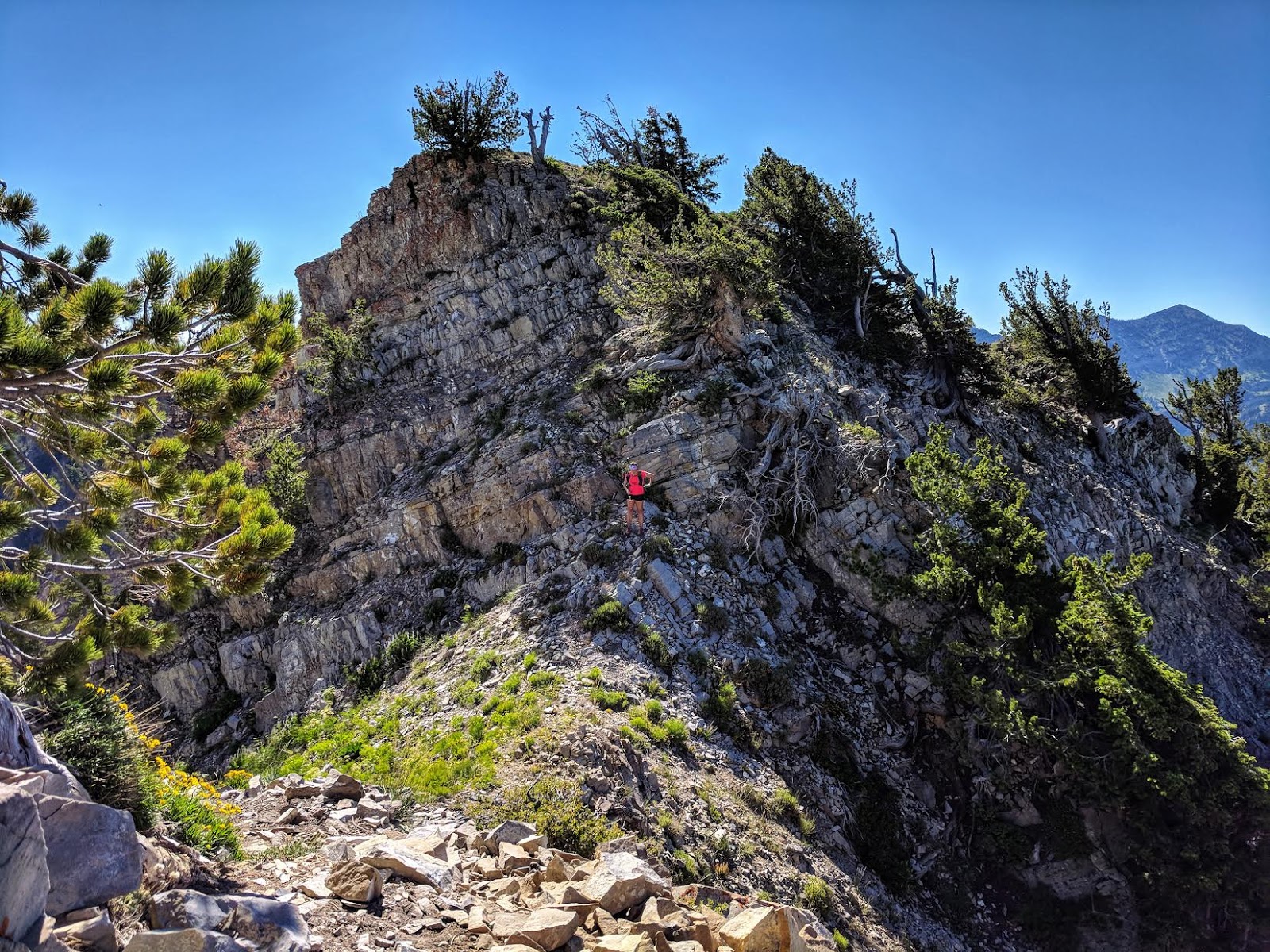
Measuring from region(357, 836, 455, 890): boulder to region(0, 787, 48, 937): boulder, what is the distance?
11.2 ft

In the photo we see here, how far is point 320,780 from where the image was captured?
37.0ft

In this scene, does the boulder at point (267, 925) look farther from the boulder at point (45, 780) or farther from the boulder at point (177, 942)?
the boulder at point (45, 780)

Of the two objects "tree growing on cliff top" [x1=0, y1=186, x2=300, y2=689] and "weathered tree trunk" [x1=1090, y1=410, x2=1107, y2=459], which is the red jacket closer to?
"tree growing on cliff top" [x1=0, y1=186, x2=300, y2=689]

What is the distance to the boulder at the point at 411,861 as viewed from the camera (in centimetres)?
780

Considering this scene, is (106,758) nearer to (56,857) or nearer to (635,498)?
(56,857)

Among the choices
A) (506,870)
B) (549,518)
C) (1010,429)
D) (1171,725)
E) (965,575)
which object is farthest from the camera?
(1010,429)

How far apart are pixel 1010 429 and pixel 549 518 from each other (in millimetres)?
18999

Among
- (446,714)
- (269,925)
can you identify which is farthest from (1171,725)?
(269,925)

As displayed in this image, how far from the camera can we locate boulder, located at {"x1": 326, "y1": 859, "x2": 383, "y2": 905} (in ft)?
23.2

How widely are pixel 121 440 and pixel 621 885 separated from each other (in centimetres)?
854

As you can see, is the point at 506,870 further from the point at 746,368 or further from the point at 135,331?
the point at 746,368

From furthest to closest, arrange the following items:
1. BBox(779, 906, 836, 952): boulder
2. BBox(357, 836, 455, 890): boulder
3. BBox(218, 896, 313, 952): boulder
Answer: BBox(357, 836, 455, 890): boulder → BBox(779, 906, 836, 952): boulder → BBox(218, 896, 313, 952): boulder

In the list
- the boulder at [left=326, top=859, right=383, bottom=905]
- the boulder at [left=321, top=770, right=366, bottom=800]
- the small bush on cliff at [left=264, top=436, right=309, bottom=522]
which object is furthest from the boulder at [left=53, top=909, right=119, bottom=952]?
the small bush on cliff at [left=264, top=436, right=309, bottom=522]

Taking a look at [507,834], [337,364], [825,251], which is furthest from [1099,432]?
[337,364]
